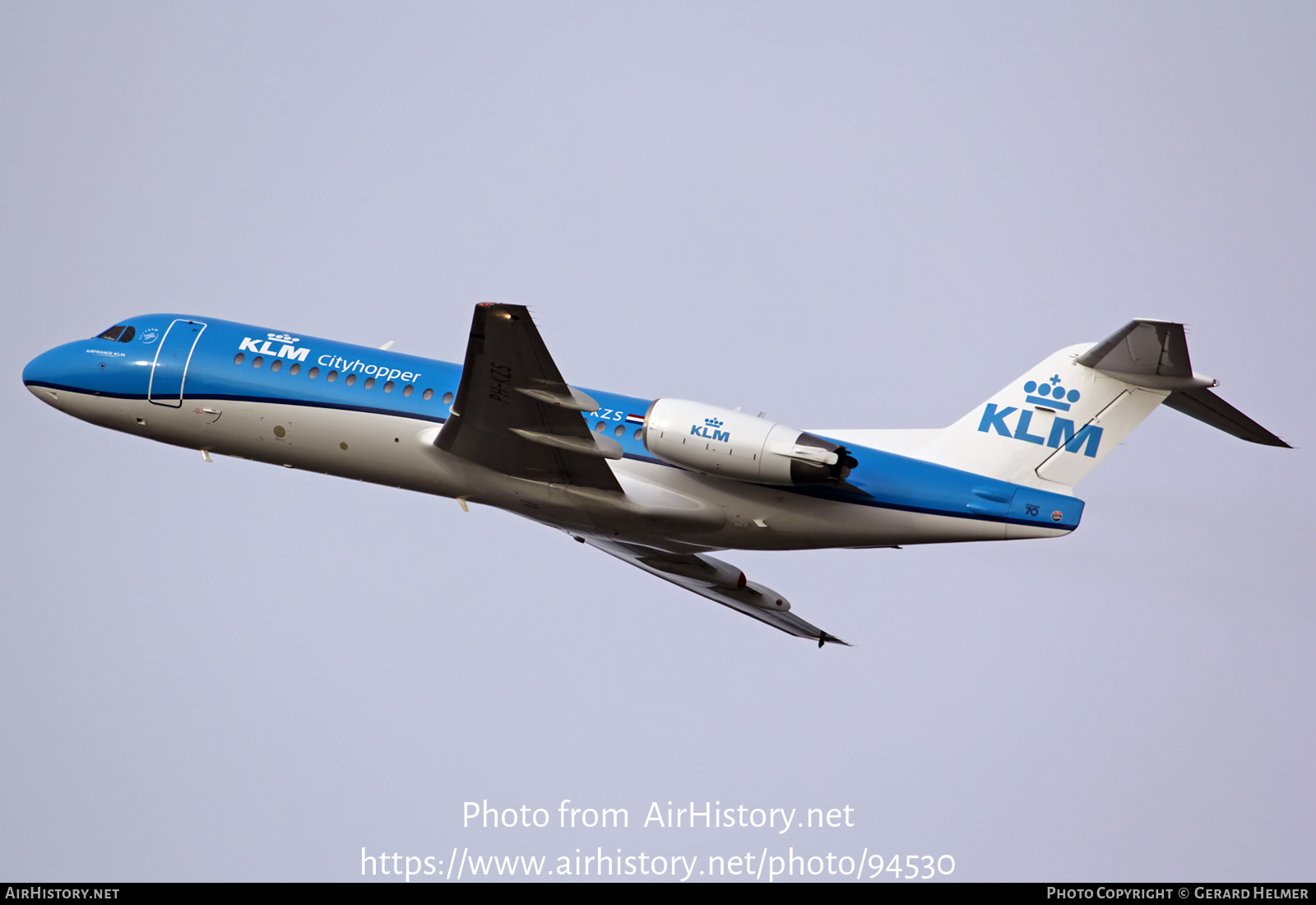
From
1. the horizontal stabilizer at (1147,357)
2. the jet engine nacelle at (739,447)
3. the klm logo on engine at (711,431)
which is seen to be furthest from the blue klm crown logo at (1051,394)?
the klm logo on engine at (711,431)

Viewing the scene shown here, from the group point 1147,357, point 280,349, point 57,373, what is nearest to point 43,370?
point 57,373

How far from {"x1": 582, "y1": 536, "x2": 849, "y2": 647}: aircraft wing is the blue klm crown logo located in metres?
6.70

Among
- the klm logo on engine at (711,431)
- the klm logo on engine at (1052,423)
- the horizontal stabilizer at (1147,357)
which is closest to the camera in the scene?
the horizontal stabilizer at (1147,357)

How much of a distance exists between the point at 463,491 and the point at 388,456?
1.47m

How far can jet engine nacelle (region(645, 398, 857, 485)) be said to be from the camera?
19.9 m

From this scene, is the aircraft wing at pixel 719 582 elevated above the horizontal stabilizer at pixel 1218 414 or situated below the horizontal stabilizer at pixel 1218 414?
below

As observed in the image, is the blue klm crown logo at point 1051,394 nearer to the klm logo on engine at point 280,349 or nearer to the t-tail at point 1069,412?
the t-tail at point 1069,412

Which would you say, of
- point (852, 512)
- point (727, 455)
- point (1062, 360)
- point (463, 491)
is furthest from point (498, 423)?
point (1062, 360)

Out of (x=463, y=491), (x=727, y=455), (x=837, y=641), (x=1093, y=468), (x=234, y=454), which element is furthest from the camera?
(x=837, y=641)

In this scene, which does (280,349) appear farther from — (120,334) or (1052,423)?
(1052,423)

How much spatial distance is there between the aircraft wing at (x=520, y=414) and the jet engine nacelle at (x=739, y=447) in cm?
106

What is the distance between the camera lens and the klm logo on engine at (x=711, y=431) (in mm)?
20031

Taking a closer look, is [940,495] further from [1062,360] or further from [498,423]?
[498,423]

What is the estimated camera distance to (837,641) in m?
26.8
